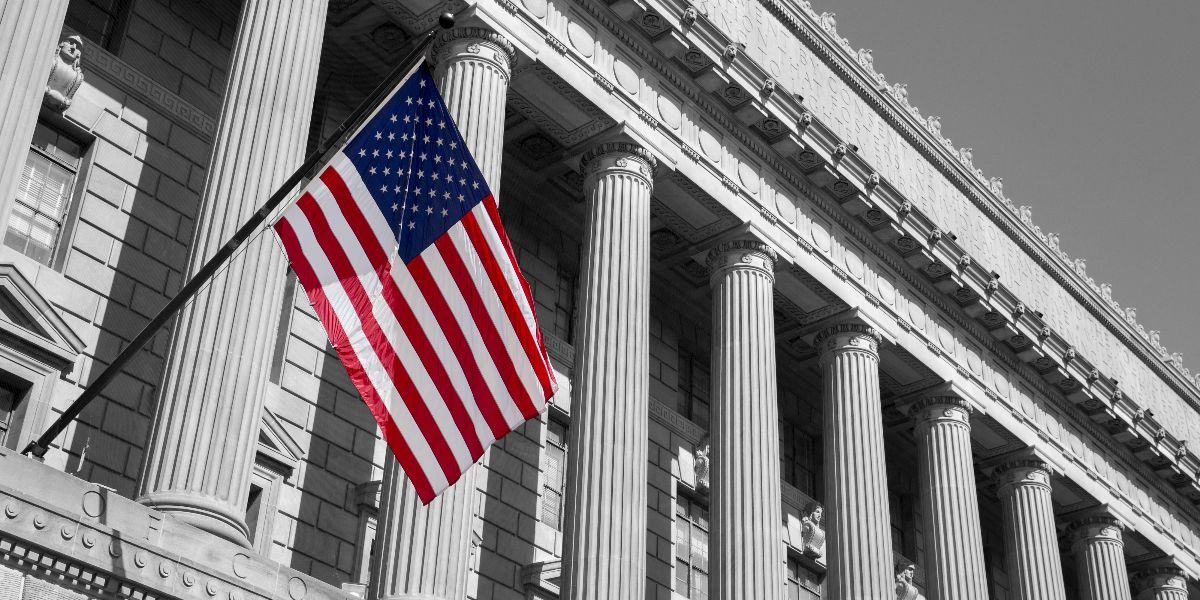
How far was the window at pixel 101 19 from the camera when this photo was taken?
82.2 feet

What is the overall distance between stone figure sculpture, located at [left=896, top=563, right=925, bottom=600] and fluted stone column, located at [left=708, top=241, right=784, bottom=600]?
1207cm

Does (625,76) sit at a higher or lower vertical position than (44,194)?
higher

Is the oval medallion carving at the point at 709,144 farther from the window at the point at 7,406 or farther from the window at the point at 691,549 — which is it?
the window at the point at 7,406

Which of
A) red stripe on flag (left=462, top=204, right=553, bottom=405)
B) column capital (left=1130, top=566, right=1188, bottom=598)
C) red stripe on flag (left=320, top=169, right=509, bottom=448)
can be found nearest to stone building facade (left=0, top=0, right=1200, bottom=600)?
column capital (left=1130, top=566, right=1188, bottom=598)

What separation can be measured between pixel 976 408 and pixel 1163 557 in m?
12.2

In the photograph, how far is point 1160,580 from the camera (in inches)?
1767

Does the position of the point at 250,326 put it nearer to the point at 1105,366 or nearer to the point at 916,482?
the point at 916,482

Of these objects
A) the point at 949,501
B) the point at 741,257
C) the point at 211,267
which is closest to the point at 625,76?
the point at 741,257

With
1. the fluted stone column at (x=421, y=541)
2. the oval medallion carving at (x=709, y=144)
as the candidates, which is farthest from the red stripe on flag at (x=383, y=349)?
the oval medallion carving at (x=709, y=144)

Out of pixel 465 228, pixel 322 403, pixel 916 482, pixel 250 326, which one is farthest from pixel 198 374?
pixel 916 482

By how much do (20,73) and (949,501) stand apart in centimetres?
2398

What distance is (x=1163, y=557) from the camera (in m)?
44.7

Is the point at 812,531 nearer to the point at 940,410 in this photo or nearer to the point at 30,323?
the point at 940,410

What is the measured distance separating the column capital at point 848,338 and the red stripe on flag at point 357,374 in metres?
18.9
